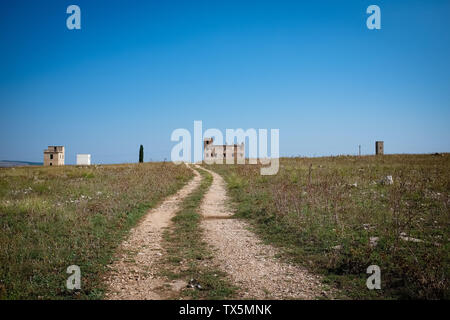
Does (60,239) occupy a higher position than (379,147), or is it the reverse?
(379,147)

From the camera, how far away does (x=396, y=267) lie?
5773 mm

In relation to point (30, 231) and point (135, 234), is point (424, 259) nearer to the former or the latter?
point (135, 234)

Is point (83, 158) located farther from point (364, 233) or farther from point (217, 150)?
point (364, 233)

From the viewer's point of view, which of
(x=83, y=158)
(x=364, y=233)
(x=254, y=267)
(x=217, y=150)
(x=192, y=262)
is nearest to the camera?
(x=254, y=267)

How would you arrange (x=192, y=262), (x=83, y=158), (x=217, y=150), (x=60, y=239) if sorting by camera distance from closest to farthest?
(x=192, y=262), (x=60, y=239), (x=83, y=158), (x=217, y=150)

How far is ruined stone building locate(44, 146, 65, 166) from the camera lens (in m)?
74.8

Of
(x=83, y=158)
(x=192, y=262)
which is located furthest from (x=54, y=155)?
(x=192, y=262)

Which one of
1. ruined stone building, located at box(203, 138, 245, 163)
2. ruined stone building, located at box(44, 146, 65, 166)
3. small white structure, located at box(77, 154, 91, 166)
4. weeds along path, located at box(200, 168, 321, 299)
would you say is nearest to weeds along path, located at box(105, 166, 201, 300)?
weeds along path, located at box(200, 168, 321, 299)

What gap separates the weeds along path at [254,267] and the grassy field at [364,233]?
0.48 meters

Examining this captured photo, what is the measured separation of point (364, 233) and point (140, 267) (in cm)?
630

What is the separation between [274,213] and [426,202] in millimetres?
5960

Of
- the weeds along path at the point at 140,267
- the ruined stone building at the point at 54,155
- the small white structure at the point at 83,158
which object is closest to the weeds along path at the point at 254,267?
the weeds along path at the point at 140,267

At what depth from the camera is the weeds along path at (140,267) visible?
530cm

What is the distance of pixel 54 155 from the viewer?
2975 inches
